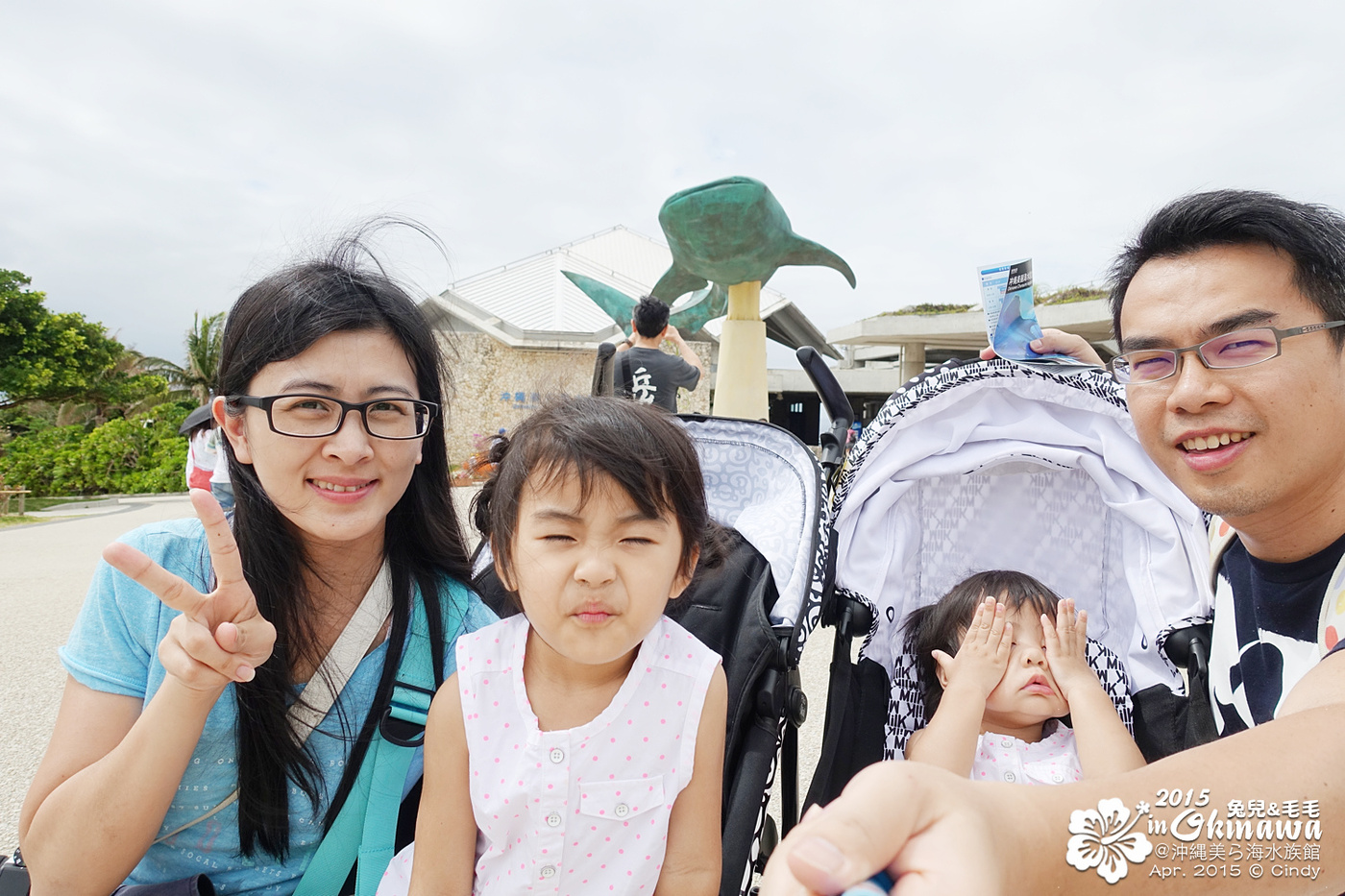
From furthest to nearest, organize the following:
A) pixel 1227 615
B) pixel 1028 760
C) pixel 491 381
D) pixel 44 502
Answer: pixel 491 381 < pixel 44 502 < pixel 1028 760 < pixel 1227 615

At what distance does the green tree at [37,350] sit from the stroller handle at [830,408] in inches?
855

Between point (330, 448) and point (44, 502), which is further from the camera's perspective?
point (44, 502)

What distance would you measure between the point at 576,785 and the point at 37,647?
530cm

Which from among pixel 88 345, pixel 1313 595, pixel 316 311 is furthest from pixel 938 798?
pixel 88 345

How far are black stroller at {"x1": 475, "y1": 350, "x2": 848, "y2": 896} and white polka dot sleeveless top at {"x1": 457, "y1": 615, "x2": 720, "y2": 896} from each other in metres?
0.20

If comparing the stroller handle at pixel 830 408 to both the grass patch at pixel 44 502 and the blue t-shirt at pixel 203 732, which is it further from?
the grass patch at pixel 44 502

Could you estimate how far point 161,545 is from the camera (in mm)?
1385

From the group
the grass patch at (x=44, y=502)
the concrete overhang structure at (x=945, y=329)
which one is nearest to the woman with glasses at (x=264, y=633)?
the concrete overhang structure at (x=945, y=329)

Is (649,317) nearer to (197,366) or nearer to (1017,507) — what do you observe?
(1017,507)

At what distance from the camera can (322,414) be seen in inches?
53.4

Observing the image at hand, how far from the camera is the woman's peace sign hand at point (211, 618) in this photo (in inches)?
41.9

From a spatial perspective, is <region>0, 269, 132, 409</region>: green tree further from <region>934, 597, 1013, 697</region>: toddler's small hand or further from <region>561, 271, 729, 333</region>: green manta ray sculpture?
<region>934, 597, 1013, 697</region>: toddler's small hand

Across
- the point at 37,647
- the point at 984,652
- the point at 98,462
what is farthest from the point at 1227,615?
the point at 98,462

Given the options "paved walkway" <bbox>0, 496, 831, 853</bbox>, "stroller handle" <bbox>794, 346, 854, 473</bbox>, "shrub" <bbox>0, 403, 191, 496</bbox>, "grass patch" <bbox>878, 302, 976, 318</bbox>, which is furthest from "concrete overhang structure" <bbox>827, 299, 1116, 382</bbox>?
"shrub" <bbox>0, 403, 191, 496</bbox>
